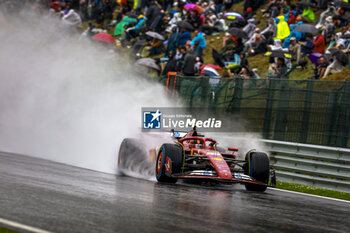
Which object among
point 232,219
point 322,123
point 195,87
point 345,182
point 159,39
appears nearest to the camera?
point 232,219

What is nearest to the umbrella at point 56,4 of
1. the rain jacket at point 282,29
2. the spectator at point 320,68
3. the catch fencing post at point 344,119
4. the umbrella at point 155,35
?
the umbrella at point 155,35

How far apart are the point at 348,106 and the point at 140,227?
845 centimetres

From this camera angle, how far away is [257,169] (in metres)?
11.1

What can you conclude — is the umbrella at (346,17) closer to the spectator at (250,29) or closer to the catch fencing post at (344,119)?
the spectator at (250,29)

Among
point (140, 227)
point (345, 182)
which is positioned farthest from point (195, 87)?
point (140, 227)

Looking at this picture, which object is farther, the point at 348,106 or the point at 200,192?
the point at 348,106

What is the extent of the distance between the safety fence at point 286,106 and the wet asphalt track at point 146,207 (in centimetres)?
312

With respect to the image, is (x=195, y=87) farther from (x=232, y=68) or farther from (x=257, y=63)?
(x=257, y=63)

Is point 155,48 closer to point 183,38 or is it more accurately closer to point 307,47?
point 183,38

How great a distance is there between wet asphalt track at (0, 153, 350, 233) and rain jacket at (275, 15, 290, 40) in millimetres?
10274

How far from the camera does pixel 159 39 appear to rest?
2517cm

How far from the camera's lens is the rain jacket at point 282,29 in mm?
20188

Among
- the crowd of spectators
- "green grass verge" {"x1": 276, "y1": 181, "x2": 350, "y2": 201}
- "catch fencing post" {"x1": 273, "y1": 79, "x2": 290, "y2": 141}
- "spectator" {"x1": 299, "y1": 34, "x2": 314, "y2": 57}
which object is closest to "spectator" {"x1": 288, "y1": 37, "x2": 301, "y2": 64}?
the crowd of spectators

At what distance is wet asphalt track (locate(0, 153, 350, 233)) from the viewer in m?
6.07
